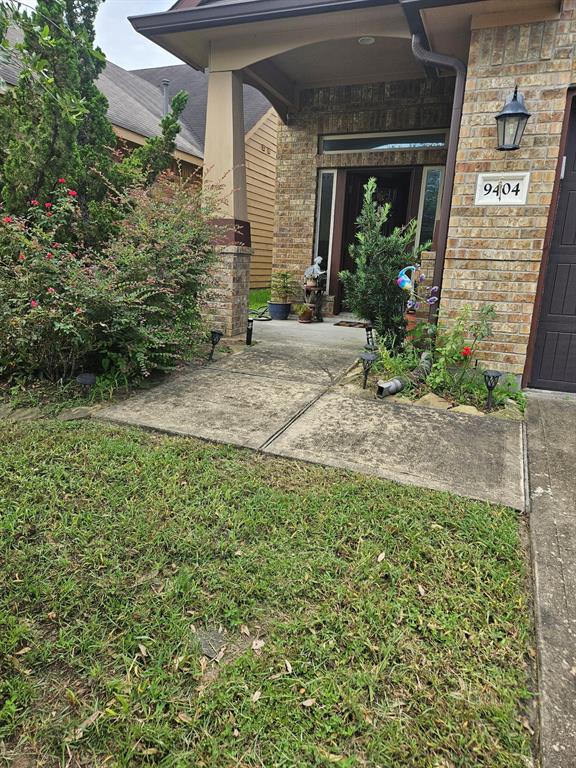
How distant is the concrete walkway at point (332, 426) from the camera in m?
2.66

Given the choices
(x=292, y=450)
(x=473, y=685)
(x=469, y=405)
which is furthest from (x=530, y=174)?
(x=473, y=685)

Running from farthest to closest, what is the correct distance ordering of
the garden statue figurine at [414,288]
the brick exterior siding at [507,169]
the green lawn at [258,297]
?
the green lawn at [258,297] → the garden statue figurine at [414,288] → the brick exterior siding at [507,169]

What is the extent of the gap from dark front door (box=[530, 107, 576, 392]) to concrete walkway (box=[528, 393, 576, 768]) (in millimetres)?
823

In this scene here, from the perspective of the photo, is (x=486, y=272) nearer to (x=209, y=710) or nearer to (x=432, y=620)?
(x=432, y=620)

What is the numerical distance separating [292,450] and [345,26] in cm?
443

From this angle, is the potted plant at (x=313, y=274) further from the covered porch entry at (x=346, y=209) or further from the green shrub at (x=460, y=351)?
the green shrub at (x=460, y=351)

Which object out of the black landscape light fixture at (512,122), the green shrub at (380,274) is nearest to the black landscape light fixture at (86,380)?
the green shrub at (380,274)

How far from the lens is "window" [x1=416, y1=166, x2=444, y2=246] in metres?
7.05

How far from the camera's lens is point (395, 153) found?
7133 mm

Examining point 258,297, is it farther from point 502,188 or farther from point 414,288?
point 502,188

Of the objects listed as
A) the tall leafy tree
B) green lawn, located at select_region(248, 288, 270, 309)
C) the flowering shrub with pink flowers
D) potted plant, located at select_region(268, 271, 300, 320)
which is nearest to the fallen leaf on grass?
the flowering shrub with pink flowers

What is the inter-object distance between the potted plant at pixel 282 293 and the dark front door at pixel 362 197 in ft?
2.63

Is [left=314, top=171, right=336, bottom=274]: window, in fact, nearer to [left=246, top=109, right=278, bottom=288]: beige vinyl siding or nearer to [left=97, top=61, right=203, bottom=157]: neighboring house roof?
[left=246, top=109, right=278, bottom=288]: beige vinyl siding

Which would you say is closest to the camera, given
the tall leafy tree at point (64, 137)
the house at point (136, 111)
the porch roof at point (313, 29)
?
the porch roof at point (313, 29)
